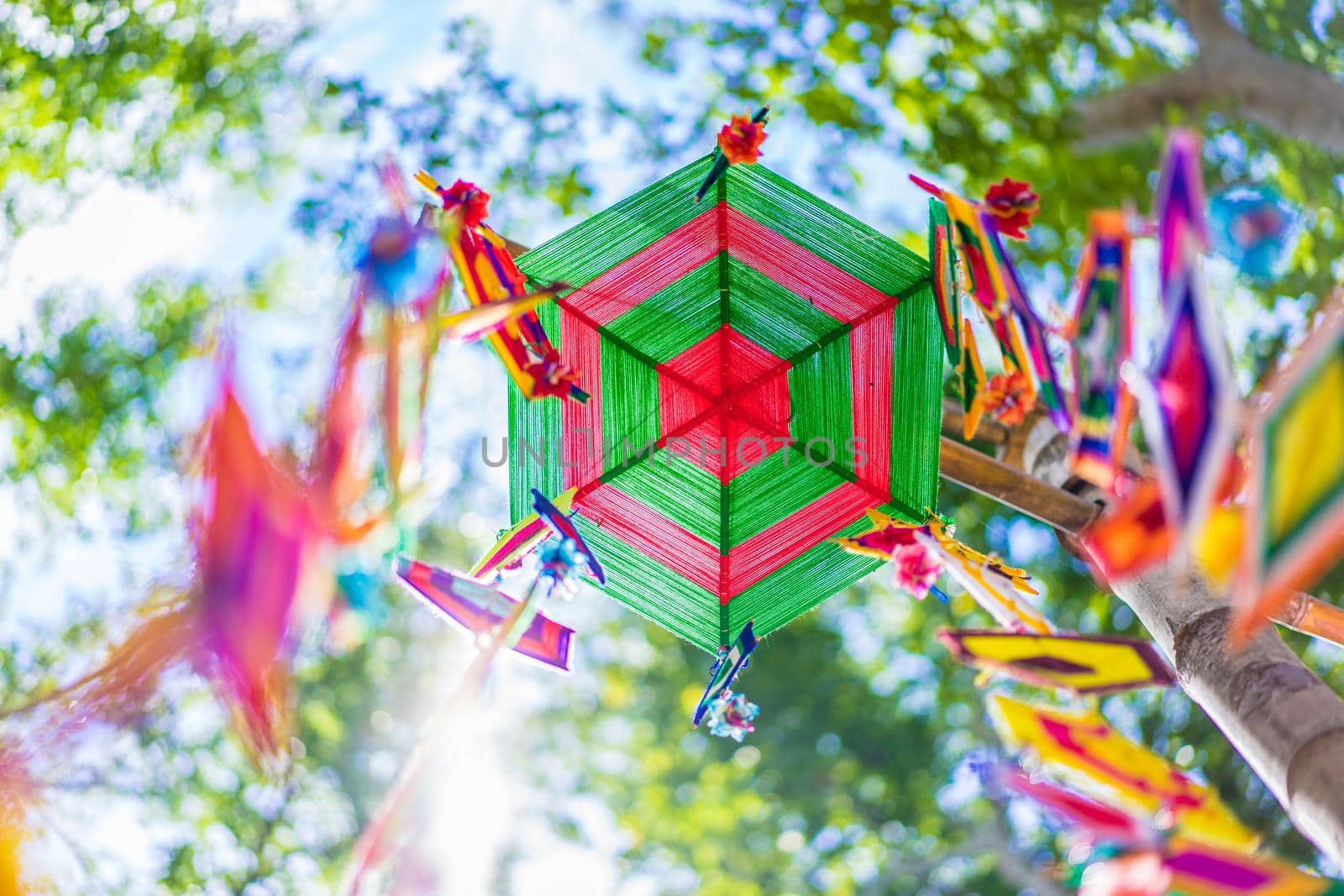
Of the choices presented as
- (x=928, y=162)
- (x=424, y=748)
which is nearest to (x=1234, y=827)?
(x=424, y=748)

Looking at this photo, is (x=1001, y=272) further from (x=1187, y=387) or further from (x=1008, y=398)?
(x=1187, y=387)

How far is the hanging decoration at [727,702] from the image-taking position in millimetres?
3277

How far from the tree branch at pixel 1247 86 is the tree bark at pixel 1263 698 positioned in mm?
2824

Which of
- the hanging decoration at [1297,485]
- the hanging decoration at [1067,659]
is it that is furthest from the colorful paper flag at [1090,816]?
the hanging decoration at [1297,485]

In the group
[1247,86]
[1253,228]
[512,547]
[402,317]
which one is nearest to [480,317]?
[402,317]

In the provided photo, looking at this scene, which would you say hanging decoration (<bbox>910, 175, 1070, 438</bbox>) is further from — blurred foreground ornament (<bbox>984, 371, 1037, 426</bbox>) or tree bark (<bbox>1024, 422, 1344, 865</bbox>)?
tree bark (<bbox>1024, 422, 1344, 865</bbox>)

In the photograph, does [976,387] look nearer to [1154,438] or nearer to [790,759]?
[1154,438]

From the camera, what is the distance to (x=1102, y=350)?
6.31 ft

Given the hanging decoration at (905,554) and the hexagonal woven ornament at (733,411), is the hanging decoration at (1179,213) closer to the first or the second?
the hanging decoration at (905,554)

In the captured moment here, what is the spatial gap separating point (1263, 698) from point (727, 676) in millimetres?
1578

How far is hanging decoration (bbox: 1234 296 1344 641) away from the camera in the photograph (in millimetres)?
1346

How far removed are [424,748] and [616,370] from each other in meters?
1.66

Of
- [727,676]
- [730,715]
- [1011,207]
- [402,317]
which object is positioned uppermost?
[402,317]

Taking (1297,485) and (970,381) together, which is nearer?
(1297,485)
